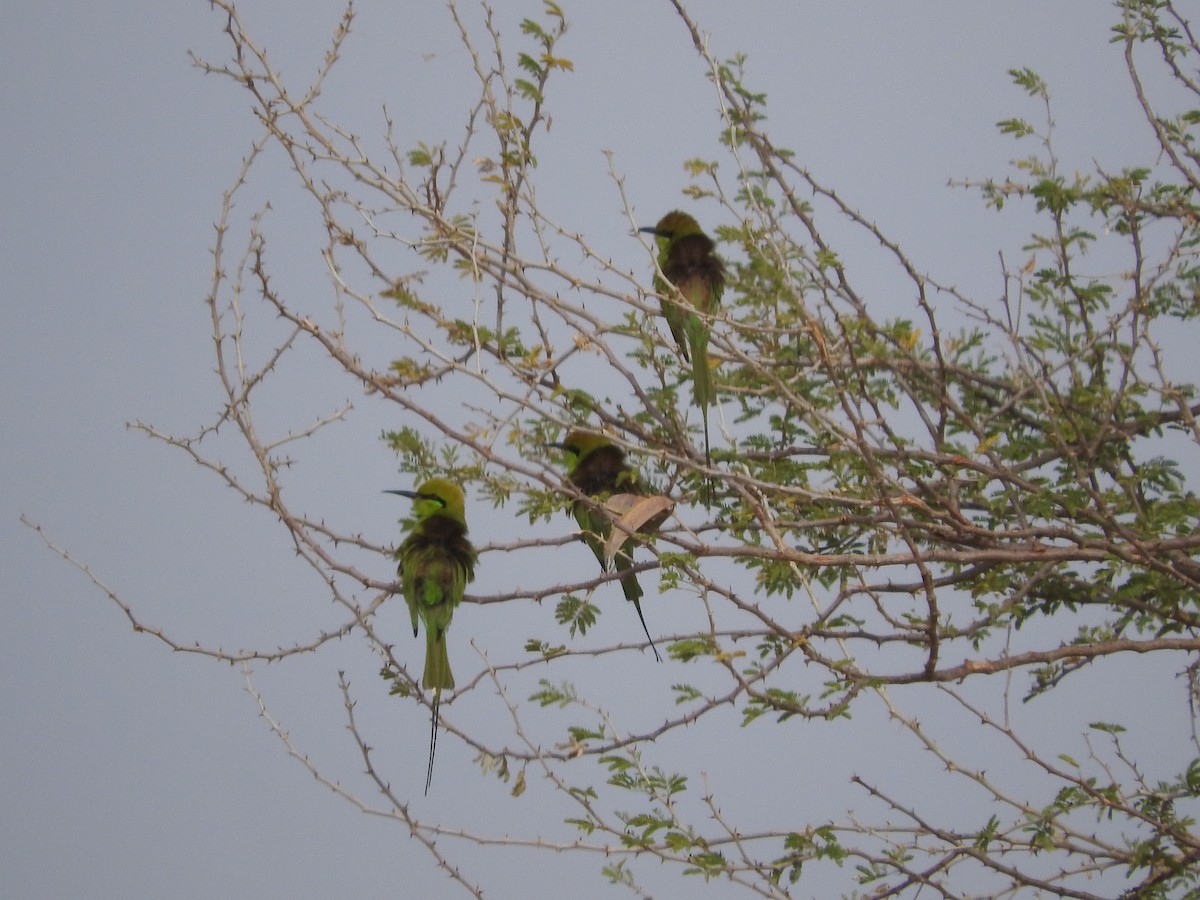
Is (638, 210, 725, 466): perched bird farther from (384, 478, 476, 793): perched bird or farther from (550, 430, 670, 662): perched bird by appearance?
(384, 478, 476, 793): perched bird

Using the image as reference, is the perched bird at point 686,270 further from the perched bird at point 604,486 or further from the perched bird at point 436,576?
the perched bird at point 436,576

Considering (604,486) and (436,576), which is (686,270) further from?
(436,576)

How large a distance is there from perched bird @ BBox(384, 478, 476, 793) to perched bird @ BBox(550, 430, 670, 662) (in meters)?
0.43

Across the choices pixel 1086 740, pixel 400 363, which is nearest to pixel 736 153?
pixel 400 363

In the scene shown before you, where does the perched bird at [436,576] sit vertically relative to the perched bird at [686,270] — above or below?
below

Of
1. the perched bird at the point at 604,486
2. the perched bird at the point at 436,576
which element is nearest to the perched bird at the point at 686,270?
the perched bird at the point at 604,486

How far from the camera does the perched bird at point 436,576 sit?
406 centimetres

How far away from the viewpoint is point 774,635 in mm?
3324

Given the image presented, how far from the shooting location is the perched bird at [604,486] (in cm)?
403

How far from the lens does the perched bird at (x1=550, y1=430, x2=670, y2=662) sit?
4.03 metres

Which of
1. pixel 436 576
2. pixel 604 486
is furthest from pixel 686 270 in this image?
pixel 436 576

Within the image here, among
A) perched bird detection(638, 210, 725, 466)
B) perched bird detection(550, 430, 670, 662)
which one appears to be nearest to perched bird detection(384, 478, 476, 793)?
perched bird detection(550, 430, 670, 662)

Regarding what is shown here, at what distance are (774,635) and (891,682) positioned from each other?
351 millimetres

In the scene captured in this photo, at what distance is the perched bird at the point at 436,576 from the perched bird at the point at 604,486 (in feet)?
1.40
